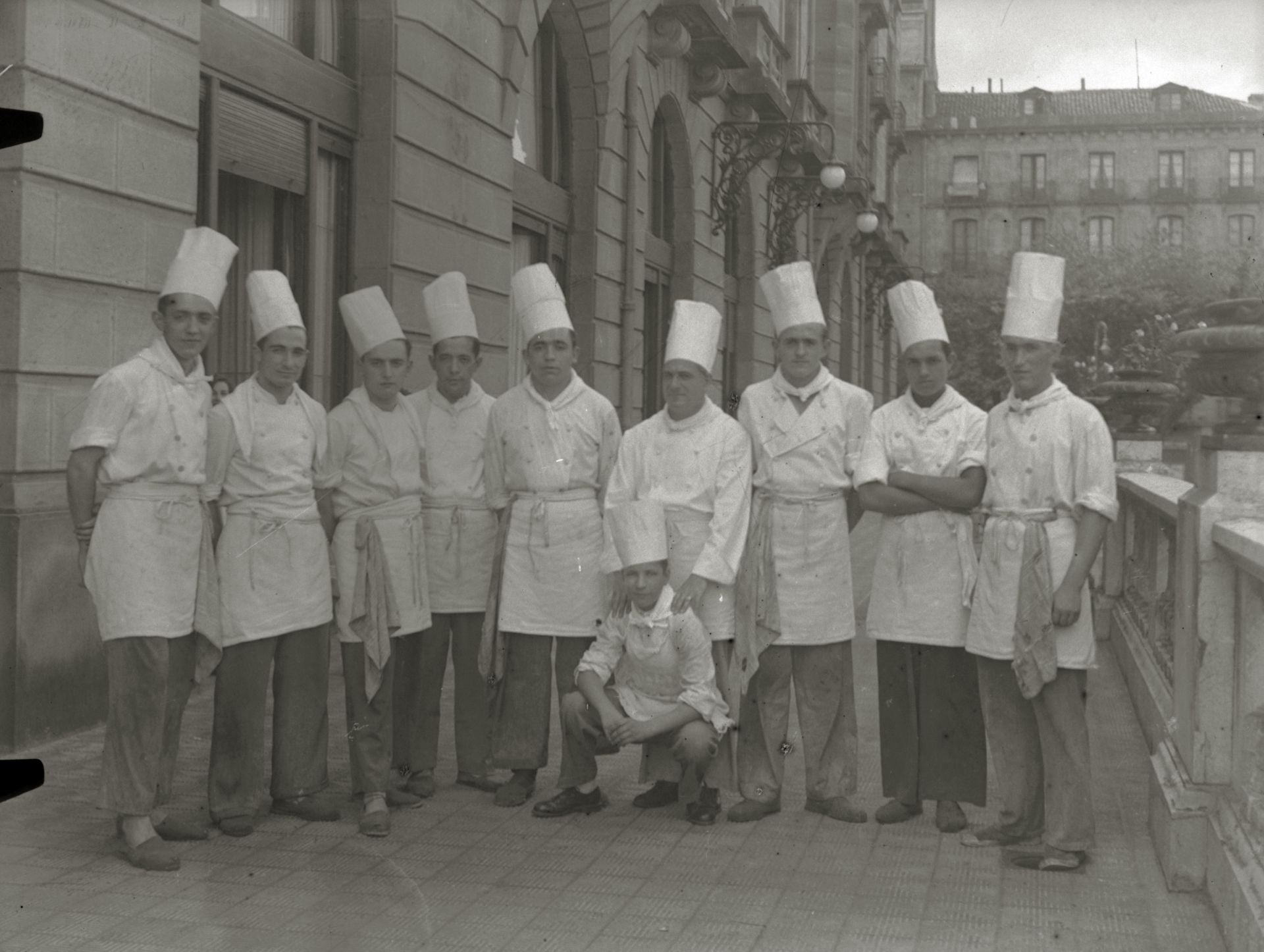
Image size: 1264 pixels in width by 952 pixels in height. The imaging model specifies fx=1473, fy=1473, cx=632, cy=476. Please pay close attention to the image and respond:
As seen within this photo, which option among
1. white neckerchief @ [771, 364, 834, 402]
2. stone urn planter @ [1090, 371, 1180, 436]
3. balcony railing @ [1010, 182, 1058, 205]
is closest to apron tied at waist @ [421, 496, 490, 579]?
white neckerchief @ [771, 364, 834, 402]

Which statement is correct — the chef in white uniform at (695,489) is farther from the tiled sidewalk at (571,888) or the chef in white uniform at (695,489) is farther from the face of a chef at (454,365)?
the face of a chef at (454,365)

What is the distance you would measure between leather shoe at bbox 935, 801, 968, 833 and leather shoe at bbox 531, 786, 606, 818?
1326 mm

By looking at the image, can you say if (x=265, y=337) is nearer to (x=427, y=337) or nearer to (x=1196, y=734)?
(x=1196, y=734)

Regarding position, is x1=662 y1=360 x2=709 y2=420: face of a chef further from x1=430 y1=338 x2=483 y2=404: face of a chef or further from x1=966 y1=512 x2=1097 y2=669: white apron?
x1=966 y1=512 x2=1097 y2=669: white apron

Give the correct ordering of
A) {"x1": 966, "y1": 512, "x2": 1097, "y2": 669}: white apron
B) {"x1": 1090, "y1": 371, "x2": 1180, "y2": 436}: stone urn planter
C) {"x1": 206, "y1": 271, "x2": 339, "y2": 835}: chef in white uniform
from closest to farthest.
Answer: {"x1": 966, "y1": 512, "x2": 1097, "y2": 669}: white apron
{"x1": 206, "y1": 271, "x2": 339, "y2": 835}: chef in white uniform
{"x1": 1090, "y1": 371, "x2": 1180, "y2": 436}: stone urn planter

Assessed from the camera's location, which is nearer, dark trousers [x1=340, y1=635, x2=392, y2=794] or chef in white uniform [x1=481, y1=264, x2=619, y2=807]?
dark trousers [x1=340, y1=635, x2=392, y2=794]

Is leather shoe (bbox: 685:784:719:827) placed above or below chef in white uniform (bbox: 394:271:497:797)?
below

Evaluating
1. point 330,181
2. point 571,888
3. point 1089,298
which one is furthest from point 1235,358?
point 1089,298

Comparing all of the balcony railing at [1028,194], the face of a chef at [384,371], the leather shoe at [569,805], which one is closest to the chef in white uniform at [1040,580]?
the leather shoe at [569,805]

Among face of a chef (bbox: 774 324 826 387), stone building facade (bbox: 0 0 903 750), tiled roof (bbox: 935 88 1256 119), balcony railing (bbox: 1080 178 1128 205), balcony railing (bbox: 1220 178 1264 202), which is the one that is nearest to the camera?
face of a chef (bbox: 774 324 826 387)

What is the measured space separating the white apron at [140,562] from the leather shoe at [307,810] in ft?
2.93

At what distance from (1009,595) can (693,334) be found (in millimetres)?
1574

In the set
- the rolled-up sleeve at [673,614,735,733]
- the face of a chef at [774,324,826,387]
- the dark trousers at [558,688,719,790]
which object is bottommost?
the dark trousers at [558,688,719,790]

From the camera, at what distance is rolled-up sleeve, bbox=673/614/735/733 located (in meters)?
5.57
